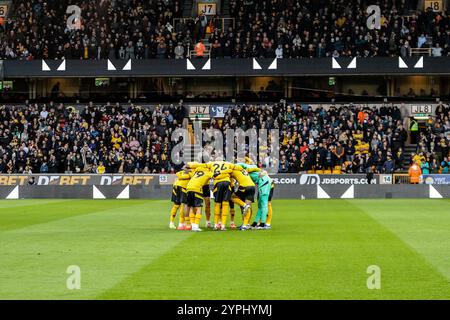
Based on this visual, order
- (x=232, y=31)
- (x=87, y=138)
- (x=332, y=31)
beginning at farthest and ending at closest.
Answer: (x=232, y=31) < (x=332, y=31) < (x=87, y=138)

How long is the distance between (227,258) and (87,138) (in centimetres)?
3565

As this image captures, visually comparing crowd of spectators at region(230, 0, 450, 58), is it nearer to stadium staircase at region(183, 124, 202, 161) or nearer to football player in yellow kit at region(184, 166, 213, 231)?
stadium staircase at region(183, 124, 202, 161)

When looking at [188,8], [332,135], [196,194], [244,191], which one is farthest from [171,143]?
[196,194]

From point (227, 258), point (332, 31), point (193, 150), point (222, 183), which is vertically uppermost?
point (332, 31)

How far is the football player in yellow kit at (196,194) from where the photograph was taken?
22.8 metres

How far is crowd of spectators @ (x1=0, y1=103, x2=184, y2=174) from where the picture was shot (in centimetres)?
4844

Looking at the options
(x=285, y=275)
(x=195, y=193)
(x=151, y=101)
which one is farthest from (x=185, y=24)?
(x=285, y=275)

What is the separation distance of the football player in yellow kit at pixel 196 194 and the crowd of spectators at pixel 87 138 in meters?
24.5

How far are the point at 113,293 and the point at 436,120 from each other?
4291 cm

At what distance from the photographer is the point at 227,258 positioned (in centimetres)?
1638

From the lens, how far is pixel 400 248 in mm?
18266

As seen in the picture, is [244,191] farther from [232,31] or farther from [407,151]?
[232,31]

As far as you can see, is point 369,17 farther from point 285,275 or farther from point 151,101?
point 285,275

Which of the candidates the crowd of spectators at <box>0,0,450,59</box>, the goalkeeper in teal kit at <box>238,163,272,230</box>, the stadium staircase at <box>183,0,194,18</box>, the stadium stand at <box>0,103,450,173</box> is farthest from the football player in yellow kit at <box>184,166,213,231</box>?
the stadium staircase at <box>183,0,194,18</box>
